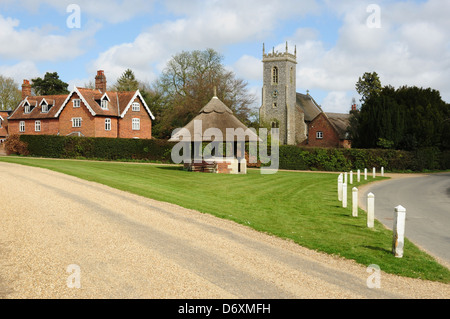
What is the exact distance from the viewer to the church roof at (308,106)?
8869 cm

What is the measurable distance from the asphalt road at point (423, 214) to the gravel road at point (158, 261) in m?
3.49

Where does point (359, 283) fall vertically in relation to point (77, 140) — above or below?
below

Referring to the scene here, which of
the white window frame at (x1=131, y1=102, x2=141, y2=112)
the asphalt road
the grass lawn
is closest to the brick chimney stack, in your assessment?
the white window frame at (x1=131, y1=102, x2=141, y2=112)

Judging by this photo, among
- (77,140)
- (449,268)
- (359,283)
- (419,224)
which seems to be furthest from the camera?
(77,140)

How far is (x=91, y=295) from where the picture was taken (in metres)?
6.88

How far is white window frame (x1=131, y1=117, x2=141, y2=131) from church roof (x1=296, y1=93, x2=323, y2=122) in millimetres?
38470

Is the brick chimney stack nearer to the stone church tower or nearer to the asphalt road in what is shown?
the stone church tower

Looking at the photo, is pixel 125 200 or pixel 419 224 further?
pixel 125 200

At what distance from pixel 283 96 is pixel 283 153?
43.4 m

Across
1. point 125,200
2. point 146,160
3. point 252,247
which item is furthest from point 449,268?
point 146,160
